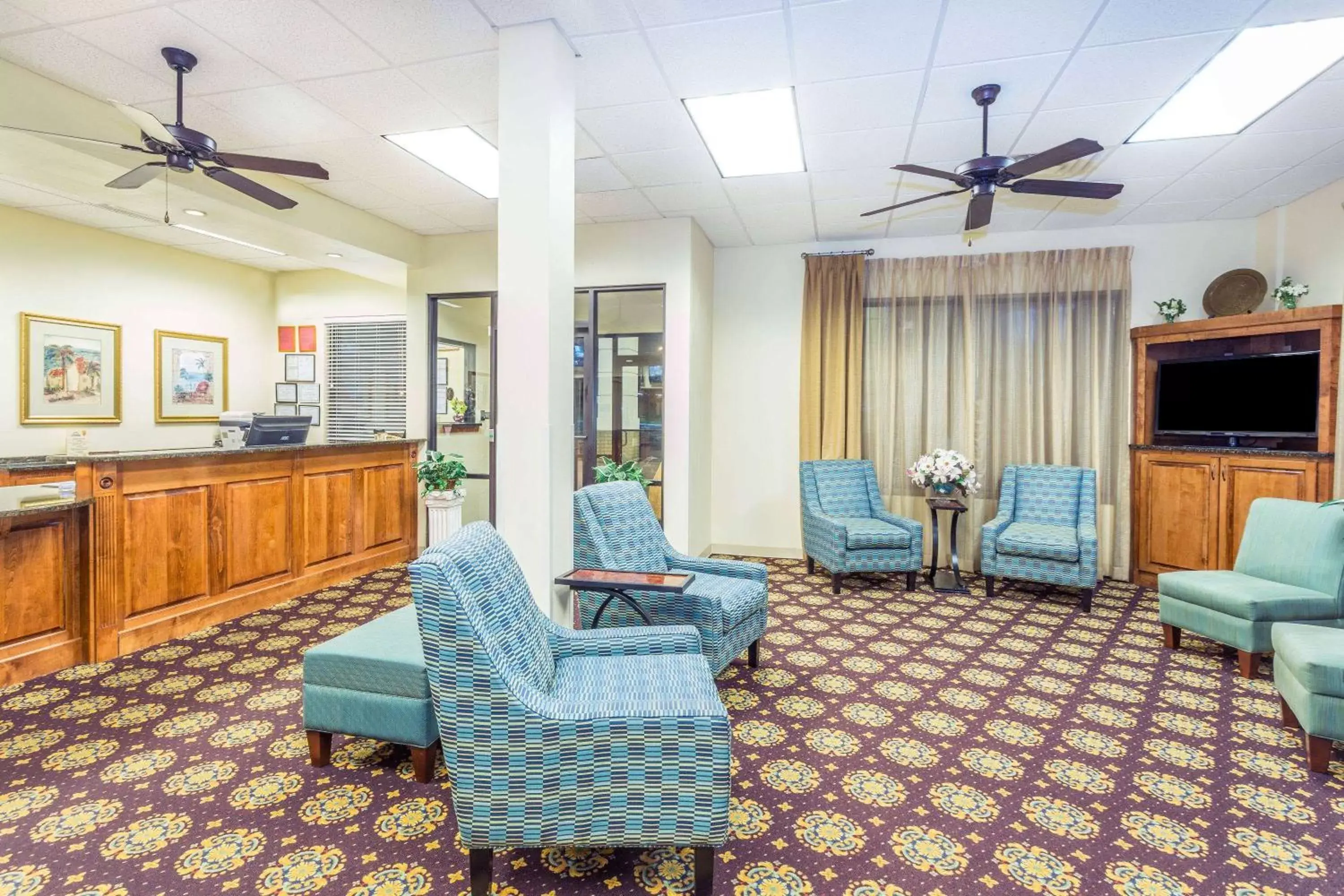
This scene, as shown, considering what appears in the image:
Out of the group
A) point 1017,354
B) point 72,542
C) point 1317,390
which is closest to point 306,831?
point 72,542

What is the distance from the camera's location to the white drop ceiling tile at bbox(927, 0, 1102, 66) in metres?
2.65

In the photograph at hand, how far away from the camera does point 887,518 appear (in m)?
5.38

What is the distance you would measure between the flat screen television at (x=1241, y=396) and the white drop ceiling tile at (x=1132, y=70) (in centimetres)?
265

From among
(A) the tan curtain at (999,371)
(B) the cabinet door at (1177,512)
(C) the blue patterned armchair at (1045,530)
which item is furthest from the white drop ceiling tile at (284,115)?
(B) the cabinet door at (1177,512)

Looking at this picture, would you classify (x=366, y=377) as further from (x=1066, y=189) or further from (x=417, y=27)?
(x=1066, y=189)

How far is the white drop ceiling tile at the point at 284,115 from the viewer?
350cm

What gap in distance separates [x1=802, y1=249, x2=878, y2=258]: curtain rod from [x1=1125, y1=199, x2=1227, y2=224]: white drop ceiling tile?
79.7 inches

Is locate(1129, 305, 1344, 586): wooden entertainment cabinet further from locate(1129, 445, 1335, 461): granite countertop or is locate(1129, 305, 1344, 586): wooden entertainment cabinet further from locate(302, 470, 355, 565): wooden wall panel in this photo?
locate(302, 470, 355, 565): wooden wall panel

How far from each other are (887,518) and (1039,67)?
335cm

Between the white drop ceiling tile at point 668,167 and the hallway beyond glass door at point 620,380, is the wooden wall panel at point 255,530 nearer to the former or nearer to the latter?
the hallway beyond glass door at point 620,380

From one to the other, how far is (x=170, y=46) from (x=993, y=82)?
4.04 metres

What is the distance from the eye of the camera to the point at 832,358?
5988 mm

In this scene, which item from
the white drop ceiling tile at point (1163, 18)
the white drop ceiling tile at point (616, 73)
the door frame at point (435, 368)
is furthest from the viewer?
the door frame at point (435, 368)

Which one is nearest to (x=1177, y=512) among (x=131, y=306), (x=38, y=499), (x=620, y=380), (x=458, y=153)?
(x=620, y=380)
